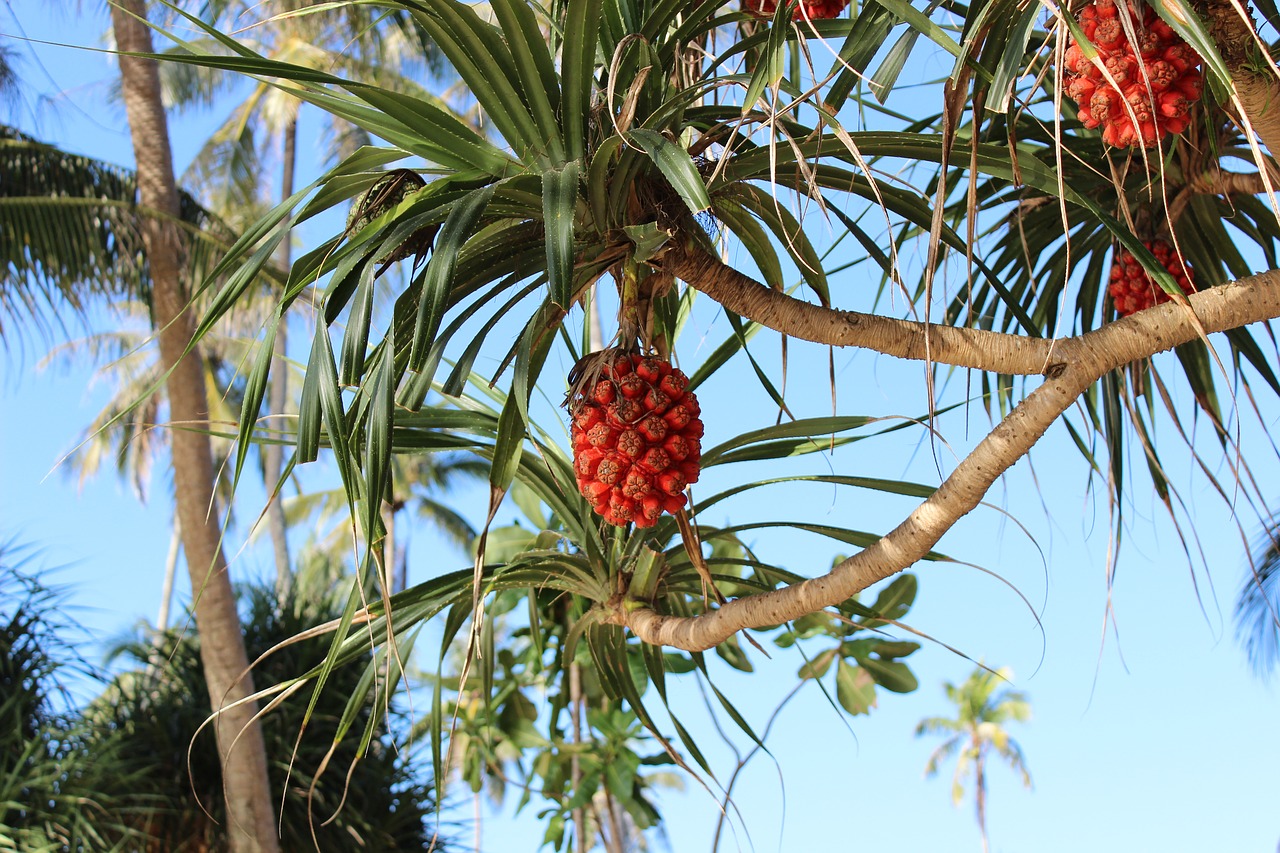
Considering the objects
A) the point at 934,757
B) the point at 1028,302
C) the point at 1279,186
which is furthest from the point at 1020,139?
the point at 934,757

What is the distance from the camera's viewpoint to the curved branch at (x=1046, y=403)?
1407 millimetres

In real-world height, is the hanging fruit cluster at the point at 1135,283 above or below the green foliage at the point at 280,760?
below

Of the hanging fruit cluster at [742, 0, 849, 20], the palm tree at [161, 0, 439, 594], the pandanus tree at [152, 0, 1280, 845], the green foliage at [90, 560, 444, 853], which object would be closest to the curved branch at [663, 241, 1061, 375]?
the pandanus tree at [152, 0, 1280, 845]

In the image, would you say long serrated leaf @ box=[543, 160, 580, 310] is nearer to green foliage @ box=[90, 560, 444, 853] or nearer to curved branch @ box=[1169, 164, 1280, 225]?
curved branch @ box=[1169, 164, 1280, 225]

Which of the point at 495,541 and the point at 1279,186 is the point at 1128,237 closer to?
the point at 1279,186

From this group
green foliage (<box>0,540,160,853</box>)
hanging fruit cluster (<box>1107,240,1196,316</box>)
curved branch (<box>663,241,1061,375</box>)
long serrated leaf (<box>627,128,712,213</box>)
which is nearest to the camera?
long serrated leaf (<box>627,128,712,213</box>)

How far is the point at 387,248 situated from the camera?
55.5 inches

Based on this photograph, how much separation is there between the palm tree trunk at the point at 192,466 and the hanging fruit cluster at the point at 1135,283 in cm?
375

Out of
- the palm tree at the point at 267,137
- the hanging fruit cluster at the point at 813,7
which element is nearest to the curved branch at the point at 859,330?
the hanging fruit cluster at the point at 813,7

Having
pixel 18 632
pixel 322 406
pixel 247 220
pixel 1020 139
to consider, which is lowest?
pixel 322 406

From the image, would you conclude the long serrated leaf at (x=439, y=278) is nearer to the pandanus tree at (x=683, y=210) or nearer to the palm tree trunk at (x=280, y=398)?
the pandanus tree at (x=683, y=210)

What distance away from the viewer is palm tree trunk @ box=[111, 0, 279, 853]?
5.11 m

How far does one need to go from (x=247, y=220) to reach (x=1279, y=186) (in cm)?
1221

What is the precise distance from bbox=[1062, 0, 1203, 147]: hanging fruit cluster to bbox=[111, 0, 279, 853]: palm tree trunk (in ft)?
13.2
